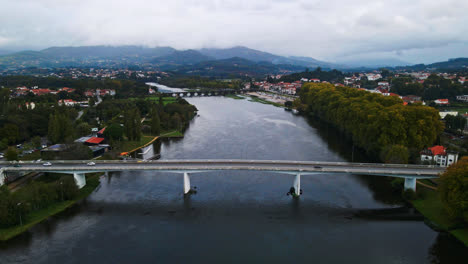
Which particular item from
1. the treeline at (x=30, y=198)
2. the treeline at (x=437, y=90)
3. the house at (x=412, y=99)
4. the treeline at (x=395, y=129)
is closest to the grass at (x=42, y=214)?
the treeline at (x=30, y=198)

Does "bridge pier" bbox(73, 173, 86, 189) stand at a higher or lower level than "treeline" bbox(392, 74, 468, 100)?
lower

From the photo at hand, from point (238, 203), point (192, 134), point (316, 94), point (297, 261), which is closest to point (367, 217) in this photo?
point (297, 261)

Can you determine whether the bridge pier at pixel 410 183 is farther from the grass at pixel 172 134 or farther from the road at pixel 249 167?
the grass at pixel 172 134

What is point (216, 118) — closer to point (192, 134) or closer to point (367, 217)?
point (192, 134)

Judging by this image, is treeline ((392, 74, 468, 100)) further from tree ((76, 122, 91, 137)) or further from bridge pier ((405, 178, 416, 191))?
tree ((76, 122, 91, 137))

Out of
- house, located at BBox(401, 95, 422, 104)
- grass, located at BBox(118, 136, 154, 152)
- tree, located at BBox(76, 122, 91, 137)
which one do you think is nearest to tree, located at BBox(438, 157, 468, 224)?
grass, located at BBox(118, 136, 154, 152)

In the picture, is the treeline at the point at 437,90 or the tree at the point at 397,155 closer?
the tree at the point at 397,155

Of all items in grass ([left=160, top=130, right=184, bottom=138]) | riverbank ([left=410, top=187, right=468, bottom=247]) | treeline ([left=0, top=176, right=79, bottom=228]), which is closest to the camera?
riverbank ([left=410, top=187, right=468, bottom=247])
